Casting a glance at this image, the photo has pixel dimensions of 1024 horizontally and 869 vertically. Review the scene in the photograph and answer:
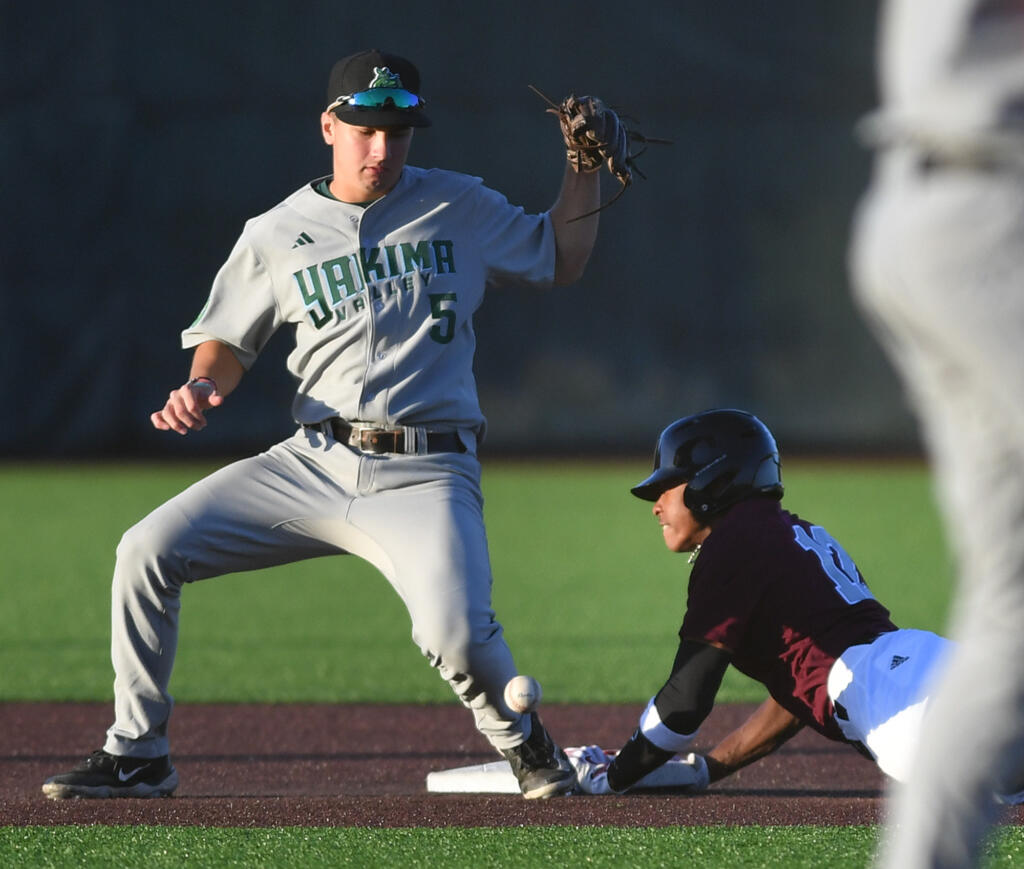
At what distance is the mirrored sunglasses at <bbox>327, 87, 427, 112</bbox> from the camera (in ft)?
14.5

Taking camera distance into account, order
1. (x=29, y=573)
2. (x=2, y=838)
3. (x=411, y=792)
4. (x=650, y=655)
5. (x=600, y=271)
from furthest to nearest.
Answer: (x=600, y=271)
(x=29, y=573)
(x=650, y=655)
(x=411, y=792)
(x=2, y=838)

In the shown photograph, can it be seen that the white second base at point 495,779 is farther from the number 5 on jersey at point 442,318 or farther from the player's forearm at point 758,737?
the number 5 on jersey at point 442,318

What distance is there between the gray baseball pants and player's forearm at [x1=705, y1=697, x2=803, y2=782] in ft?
1.93

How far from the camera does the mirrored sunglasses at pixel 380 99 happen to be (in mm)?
4410

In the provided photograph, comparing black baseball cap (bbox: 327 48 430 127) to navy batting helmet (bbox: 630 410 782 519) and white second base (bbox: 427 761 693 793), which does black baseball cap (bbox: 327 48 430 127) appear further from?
white second base (bbox: 427 761 693 793)

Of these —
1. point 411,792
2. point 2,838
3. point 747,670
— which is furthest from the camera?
point 411,792

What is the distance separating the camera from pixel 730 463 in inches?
165

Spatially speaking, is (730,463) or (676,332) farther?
(676,332)

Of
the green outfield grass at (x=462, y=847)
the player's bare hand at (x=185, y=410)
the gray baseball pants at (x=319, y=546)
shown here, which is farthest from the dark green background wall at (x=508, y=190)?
the green outfield grass at (x=462, y=847)

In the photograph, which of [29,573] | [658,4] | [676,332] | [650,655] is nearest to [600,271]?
[676,332]

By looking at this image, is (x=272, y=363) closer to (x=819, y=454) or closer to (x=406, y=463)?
(x=819, y=454)

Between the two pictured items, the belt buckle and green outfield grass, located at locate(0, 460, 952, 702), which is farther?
green outfield grass, located at locate(0, 460, 952, 702)

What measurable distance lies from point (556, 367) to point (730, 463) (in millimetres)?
15643

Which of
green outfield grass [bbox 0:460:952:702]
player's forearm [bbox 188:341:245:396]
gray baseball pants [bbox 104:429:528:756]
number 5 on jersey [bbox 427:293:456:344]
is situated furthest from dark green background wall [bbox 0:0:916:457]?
gray baseball pants [bbox 104:429:528:756]
